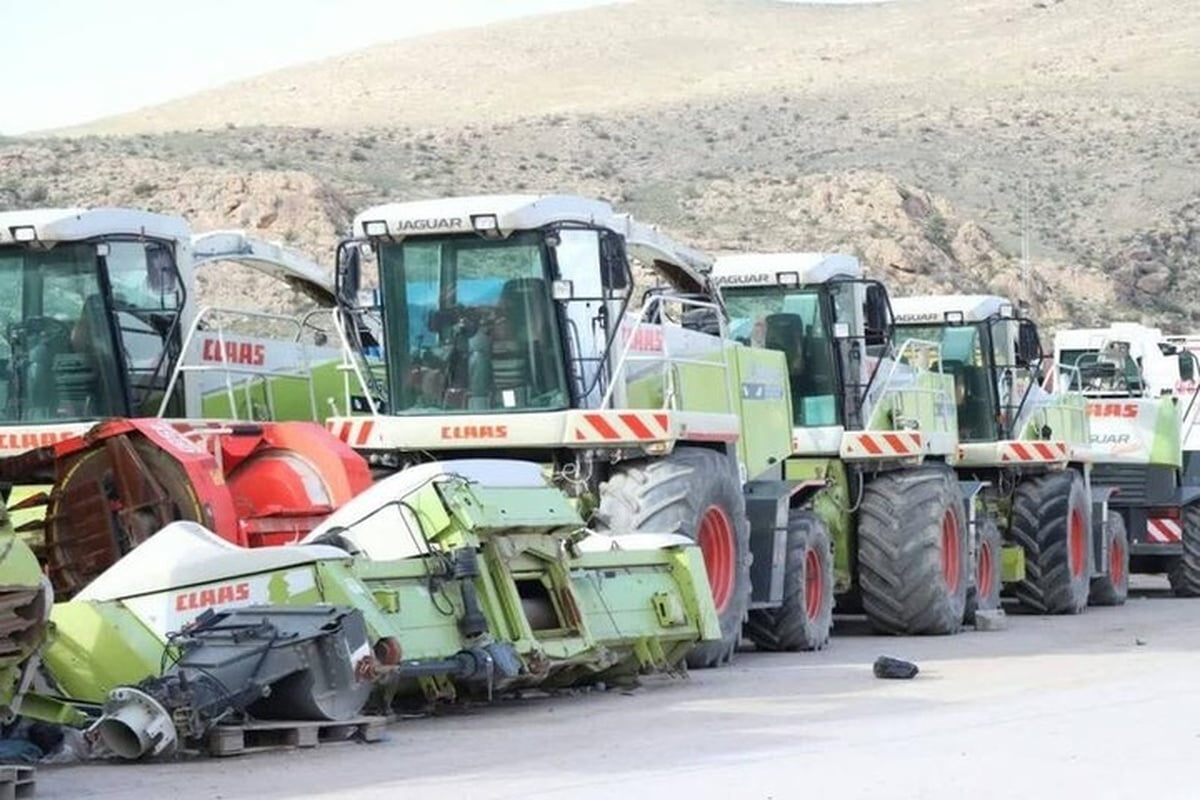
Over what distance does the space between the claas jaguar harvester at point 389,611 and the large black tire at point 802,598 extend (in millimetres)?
3919

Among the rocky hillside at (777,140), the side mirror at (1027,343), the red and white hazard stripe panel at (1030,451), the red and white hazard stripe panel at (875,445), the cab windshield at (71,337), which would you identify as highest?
the rocky hillside at (777,140)

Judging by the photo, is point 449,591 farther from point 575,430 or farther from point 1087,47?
point 1087,47

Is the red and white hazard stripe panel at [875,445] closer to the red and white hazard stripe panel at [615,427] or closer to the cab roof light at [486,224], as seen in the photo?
the red and white hazard stripe panel at [615,427]

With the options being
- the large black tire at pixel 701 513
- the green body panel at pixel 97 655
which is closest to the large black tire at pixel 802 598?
the large black tire at pixel 701 513

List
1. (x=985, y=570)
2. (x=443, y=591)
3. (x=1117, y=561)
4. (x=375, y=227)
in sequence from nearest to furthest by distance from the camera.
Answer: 1. (x=443, y=591)
2. (x=375, y=227)
3. (x=985, y=570)
4. (x=1117, y=561)

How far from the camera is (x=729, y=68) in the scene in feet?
363

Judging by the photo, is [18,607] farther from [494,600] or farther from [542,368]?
[542,368]

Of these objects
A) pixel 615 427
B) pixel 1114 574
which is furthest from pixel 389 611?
pixel 1114 574

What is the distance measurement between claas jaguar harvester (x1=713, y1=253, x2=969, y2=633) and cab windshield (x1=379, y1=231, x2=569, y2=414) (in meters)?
4.80

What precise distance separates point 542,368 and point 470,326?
0.65 metres

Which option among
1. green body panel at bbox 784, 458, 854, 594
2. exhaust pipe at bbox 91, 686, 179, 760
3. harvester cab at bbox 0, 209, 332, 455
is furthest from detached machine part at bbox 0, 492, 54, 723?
green body panel at bbox 784, 458, 854, 594

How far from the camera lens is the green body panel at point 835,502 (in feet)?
75.3

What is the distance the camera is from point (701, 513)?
18.3 m

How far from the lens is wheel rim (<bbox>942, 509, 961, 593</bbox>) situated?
23.5 m
